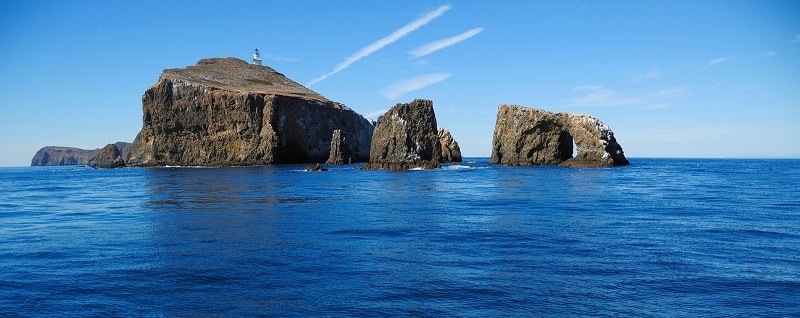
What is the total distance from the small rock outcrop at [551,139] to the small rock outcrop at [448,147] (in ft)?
71.6

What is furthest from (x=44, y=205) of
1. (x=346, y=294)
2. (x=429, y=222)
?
(x=346, y=294)

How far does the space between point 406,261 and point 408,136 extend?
70.0 metres

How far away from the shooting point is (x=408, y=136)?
278 feet

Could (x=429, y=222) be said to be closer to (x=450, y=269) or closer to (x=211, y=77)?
(x=450, y=269)

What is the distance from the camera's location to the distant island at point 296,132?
282 feet

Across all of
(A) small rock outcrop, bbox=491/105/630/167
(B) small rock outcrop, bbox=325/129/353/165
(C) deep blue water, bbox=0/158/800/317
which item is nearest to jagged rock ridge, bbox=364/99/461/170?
(A) small rock outcrop, bbox=491/105/630/167

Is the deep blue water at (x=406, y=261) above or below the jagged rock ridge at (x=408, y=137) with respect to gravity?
below

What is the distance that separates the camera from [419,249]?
17.0 m

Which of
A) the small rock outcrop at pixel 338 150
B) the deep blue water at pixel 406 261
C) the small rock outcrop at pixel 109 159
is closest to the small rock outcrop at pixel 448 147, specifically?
A: the small rock outcrop at pixel 338 150

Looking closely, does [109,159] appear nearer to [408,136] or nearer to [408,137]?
[408,137]

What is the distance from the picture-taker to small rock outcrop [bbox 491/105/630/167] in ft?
280

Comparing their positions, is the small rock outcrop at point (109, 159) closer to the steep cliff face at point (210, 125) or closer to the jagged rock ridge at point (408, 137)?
the steep cliff face at point (210, 125)

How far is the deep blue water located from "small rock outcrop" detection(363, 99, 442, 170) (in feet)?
183

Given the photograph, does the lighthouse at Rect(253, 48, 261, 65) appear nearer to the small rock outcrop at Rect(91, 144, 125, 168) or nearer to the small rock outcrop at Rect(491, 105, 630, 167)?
the small rock outcrop at Rect(91, 144, 125, 168)
